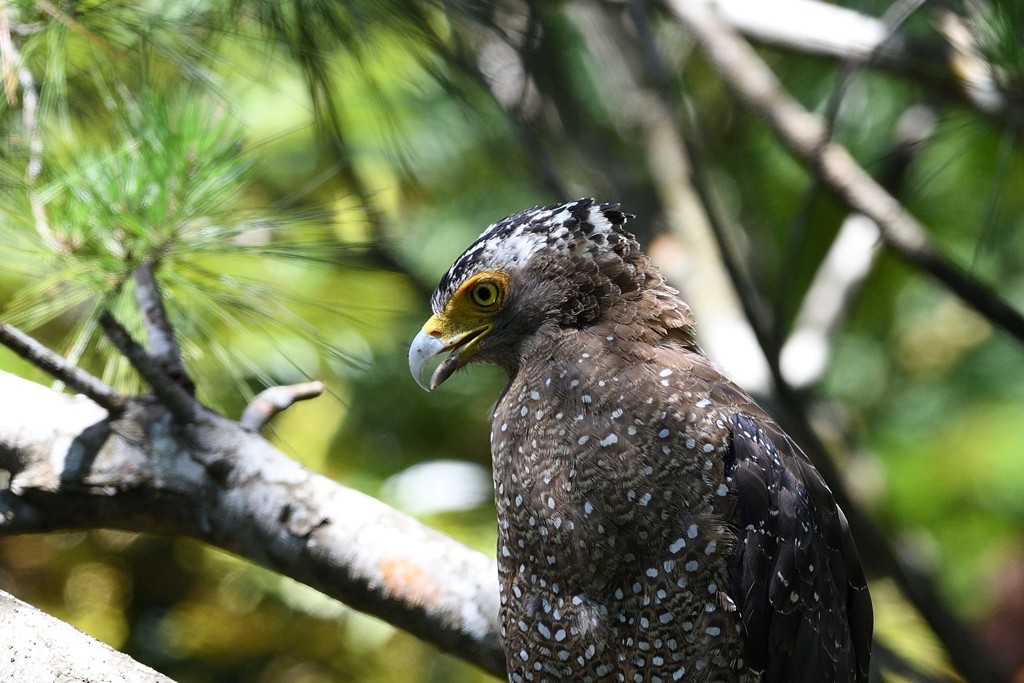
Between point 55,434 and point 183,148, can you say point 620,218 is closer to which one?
point 183,148

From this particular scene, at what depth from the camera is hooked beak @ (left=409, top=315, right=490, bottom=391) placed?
107 inches

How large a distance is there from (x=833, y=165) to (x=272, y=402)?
237 cm

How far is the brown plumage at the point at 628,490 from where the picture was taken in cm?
242

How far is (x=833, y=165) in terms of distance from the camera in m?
4.01

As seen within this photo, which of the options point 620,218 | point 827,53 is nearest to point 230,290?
point 620,218

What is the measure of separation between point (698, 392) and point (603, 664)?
71 centimetres

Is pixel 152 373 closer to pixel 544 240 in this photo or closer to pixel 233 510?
pixel 233 510

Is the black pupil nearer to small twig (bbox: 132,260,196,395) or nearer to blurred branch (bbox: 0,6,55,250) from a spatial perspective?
small twig (bbox: 132,260,196,395)

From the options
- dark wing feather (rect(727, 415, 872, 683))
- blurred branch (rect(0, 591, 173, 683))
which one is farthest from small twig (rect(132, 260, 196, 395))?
dark wing feather (rect(727, 415, 872, 683))

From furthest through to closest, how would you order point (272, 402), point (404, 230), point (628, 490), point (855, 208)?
point (404, 230)
point (855, 208)
point (272, 402)
point (628, 490)

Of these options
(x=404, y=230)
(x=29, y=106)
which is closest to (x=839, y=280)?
(x=404, y=230)

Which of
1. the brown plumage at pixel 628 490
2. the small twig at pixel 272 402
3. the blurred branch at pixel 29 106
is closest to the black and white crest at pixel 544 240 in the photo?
the brown plumage at pixel 628 490

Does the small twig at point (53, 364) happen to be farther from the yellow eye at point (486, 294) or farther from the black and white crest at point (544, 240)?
the yellow eye at point (486, 294)

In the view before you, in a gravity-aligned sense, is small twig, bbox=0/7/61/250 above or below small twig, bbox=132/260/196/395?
above
